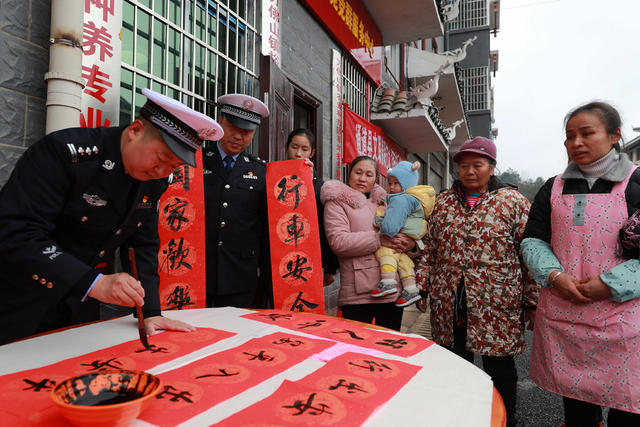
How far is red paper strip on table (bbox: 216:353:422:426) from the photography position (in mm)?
867

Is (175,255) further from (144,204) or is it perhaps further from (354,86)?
(354,86)

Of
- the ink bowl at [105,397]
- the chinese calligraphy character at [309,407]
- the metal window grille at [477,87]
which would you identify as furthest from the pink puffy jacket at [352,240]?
the metal window grille at [477,87]

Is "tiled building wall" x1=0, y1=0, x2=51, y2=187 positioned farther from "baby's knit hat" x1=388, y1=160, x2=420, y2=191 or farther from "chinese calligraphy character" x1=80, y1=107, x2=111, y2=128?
"baby's knit hat" x1=388, y1=160, x2=420, y2=191

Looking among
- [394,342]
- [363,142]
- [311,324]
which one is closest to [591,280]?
[394,342]

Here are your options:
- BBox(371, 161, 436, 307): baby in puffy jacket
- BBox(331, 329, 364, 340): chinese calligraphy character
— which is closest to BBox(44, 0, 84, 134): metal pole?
BBox(331, 329, 364, 340): chinese calligraphy character

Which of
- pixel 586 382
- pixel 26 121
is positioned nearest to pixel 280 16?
pixel 26 121

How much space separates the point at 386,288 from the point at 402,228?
38 centimetres

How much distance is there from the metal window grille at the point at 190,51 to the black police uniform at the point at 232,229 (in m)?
0.88

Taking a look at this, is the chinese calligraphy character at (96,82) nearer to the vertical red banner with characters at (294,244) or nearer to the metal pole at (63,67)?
the metal pole at (63,67)

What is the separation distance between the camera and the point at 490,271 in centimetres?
215

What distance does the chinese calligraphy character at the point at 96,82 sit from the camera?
7.27 ft

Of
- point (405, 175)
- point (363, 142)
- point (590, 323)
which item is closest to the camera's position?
point (590, 323)

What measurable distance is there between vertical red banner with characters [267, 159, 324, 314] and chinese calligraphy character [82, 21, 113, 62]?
3.91 feet

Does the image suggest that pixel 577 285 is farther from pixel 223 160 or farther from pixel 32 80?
pixel 32 80
